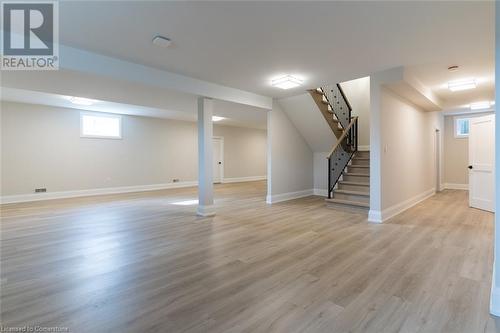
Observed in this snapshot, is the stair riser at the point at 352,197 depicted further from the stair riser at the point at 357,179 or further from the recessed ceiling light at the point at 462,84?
the recessed ceiling light at the point at 462,84

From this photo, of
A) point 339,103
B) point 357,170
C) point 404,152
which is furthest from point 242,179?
point 404,152

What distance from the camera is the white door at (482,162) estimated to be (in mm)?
5023

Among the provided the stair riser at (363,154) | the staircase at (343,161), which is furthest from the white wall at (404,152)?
the stair riser at (363,154)

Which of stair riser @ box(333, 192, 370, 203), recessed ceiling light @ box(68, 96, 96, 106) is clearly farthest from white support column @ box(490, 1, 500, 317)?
recessed ceiling light @ box(68, 96, 96, 106)

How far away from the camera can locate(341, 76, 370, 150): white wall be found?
23.5 ft

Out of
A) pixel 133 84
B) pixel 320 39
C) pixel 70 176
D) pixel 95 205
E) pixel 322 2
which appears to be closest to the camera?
pixel 322 2

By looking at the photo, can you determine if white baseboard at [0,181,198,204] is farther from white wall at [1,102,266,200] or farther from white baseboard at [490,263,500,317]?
white baseboard at [490,263,500,317]

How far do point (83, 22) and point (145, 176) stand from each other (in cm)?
657

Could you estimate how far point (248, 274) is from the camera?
243 centimetres

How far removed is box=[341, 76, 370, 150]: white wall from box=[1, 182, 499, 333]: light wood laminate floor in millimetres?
3327

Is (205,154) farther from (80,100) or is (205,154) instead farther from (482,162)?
(482,162)

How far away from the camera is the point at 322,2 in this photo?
89.0 inches

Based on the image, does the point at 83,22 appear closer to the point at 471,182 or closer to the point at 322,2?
the point at 322,2

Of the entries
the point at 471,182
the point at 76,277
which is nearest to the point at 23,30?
the point at 76,277
